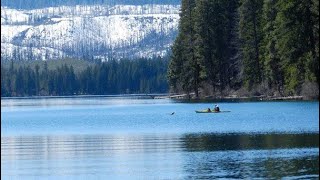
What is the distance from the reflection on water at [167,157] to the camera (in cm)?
3869

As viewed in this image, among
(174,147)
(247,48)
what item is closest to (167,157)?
(174,147)

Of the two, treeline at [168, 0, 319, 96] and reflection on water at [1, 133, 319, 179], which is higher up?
treeline at [168, 0, 319, 96]

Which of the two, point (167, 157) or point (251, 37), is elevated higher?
point (251, 37)

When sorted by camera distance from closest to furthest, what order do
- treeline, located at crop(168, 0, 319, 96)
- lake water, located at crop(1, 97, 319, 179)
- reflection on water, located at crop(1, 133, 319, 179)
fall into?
reflection on water, located at crop(1, 133, 319, 179) < lake water, located at crop(1, 97, 319, 179) < treeline, located at crop(168, 0, 319, 96)

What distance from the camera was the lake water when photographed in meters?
39.4

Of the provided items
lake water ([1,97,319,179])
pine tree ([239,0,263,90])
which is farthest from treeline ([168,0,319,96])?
lake water ([1,97,319,179])

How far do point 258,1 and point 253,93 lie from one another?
10135mm

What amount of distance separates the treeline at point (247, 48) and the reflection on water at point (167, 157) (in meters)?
33.7

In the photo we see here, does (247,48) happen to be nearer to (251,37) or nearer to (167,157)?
(251,37)

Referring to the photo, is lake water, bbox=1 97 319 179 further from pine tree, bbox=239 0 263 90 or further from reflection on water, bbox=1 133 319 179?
pine tree, bbox=239 0 263 90

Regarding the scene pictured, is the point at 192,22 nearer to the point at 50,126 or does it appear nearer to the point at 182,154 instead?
the point at 50,126

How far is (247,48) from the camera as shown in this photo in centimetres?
11062

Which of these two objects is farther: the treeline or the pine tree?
the pine tree

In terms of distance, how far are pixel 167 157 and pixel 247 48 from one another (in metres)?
66.2
